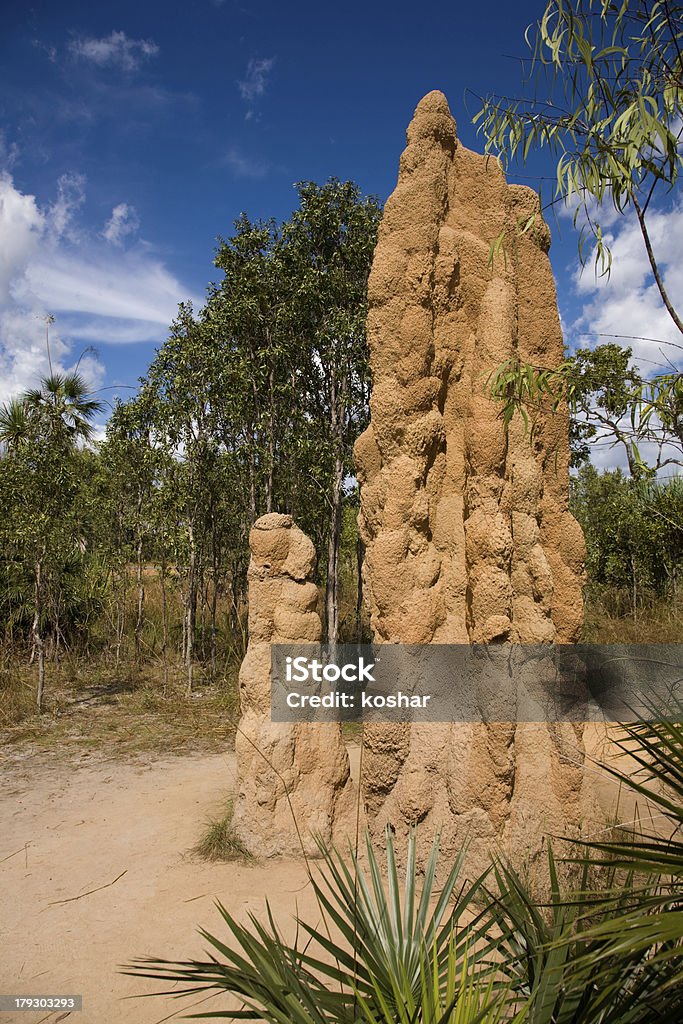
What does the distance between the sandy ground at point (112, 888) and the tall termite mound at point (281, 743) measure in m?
0.27

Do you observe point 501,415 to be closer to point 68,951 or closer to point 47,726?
point 68,951

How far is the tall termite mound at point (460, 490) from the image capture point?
4008 millimetres

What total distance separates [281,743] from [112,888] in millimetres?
1350

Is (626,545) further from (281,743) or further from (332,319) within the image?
(281,743)

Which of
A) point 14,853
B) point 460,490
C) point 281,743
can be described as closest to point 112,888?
point 14,853

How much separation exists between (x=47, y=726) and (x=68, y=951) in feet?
16.6

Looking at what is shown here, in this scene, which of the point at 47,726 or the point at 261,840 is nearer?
the point at 261,840

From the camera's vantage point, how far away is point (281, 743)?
182 inches

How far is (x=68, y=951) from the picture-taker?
11.8ft

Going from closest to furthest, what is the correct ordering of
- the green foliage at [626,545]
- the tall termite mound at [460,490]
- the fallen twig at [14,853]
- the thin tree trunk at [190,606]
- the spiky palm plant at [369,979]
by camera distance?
the spiky palm plant at [369,979]
the tall termite mound at [460,490]
the fallen twig at [14,853]
the thin tree trunk at [190,606]
the green foliage at [626,545]

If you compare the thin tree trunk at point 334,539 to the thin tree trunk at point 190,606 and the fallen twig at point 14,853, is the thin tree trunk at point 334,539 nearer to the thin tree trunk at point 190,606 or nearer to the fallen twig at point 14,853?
the thin tree trunk at point 190,606

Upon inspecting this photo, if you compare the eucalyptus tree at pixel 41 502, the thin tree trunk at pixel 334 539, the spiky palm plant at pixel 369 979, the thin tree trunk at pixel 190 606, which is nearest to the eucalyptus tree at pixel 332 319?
the thin tree trunk at pixel 334 539

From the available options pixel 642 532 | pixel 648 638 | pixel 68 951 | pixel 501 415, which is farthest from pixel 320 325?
pixel 68 951

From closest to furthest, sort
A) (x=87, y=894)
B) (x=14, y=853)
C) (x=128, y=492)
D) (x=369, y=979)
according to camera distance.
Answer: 1. (x=369, y=979)
2. (x=87, y=894)
3. (x=14, y=853)
4. (x=128, y=492)
